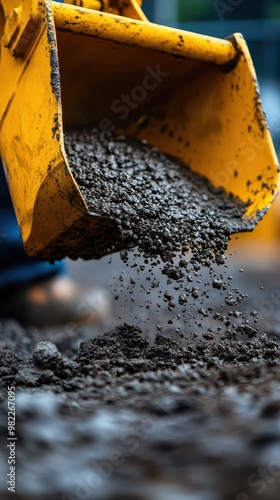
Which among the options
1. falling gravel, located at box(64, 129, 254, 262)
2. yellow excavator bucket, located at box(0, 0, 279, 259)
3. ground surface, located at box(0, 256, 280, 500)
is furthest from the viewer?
falling gravel, located at box(64, 129, 254, 262)

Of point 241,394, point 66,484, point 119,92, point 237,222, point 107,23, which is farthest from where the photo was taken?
point 119,92

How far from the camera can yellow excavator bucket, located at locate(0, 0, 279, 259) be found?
79.1 inches

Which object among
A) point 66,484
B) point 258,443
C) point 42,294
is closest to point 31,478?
point 66,484

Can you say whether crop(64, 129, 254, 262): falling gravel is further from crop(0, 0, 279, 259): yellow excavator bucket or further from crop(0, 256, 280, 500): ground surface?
crop(0, 256, 280, 500): ground surface

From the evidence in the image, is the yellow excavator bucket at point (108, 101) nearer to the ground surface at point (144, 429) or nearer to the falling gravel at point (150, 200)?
the falling gravel at point (150, 200)

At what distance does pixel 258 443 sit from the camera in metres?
1.26

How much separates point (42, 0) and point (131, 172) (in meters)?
0.67

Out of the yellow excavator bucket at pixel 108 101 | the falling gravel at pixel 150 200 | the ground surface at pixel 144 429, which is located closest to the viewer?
the ground surface at pixel 144 429

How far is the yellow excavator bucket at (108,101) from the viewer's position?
2010mm

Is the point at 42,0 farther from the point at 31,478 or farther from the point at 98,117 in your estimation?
the point at 31,478

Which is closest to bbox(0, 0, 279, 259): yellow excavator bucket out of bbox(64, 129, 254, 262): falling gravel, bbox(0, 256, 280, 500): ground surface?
bbox(64, 129, 254, 262): falling gravel

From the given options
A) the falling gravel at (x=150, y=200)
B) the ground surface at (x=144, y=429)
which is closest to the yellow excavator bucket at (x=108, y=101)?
the falling gravel at (x=150, y=200)

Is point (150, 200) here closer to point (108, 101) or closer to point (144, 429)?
point (108, 101)

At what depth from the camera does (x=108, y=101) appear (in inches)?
104
